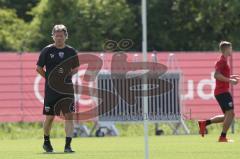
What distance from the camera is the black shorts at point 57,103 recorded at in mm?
14578

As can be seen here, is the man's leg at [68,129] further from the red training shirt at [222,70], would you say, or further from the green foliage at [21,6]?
the green foliage at [21,6]

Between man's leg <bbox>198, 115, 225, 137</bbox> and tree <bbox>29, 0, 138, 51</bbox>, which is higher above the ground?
tree <bbox>29, 0, 138, 51</bbox>

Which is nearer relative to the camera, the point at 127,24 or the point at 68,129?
the point at 68,129

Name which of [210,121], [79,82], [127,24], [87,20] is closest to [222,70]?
[210,121]

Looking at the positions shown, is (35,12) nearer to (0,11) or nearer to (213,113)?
(0,11)

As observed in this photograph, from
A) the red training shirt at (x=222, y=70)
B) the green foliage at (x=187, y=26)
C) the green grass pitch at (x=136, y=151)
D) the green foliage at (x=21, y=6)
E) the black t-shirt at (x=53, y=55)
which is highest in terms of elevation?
the green foliage at (x=21, y=6)

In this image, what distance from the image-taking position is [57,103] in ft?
48.2

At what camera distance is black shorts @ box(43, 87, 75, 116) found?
14.6 metres

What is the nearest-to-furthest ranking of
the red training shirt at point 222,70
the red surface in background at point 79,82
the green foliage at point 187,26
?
1. the red training shirt at point 222,70
2. the red surface in background at point 79,82
3. the green foliage at point 187,26

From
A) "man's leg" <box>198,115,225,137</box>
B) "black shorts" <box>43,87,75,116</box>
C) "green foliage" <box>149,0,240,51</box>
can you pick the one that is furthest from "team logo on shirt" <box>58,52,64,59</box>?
"green foliage" <box>149,0,240,51</box>

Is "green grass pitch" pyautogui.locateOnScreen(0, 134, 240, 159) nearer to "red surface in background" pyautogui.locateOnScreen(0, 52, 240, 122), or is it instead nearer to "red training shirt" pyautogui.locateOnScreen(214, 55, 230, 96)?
"red training shirt" pyautogui.locateOnScreen(214, 55, 230, 96)

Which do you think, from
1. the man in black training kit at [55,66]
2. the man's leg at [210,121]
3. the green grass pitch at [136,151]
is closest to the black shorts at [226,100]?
the man's leg at [210,121]

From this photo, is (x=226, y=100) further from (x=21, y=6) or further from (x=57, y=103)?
(x=21, y=6)

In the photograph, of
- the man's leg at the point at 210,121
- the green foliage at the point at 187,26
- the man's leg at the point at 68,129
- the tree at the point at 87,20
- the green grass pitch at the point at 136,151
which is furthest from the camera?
the green foliage at the point at 187,26
